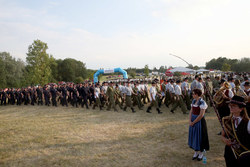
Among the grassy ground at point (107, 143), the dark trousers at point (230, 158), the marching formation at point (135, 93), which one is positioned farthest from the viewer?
the marching formation at point (135, 93)

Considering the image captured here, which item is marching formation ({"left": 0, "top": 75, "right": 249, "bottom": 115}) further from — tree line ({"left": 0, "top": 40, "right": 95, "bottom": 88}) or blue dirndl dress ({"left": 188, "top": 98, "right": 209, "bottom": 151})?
tree line ({"left": 0, "top": 40, "right": 95, "bottom": 88})

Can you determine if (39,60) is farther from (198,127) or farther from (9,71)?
(198,127)

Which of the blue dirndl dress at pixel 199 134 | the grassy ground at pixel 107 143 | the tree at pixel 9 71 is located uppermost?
the tree at pixel 9 71

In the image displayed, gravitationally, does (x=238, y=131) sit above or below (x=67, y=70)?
below

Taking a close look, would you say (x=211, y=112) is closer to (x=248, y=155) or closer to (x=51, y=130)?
(x=248, y=155)

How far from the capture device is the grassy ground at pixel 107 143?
16.4ft

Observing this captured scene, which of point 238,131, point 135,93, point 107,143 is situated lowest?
point 107,143

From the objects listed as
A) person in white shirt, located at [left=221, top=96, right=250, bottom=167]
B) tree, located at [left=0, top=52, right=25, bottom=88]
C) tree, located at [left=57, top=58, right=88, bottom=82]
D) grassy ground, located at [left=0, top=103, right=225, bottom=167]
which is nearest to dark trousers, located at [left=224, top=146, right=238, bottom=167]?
person in white shirt, located at [left=221, top=96, right=250, bottom=167]

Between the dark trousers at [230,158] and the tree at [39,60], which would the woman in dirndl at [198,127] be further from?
the tree at [39,60]

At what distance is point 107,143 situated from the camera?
248 inches

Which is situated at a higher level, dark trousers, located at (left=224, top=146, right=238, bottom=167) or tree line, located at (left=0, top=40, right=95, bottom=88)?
tree line, located at (left=0, top=40, right=95, bottom=88)

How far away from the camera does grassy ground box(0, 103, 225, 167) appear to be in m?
4.99

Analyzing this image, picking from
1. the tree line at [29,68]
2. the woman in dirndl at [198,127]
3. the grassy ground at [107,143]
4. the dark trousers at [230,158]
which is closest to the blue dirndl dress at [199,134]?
the woman in dirndl at [198,127]

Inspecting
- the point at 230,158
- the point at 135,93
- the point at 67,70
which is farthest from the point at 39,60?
the point at 230,158
